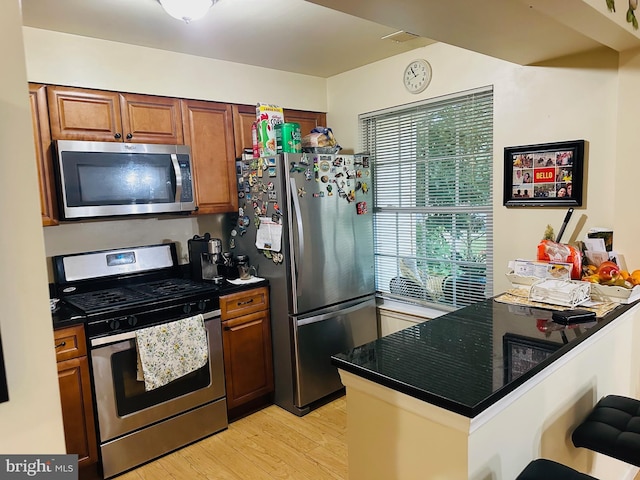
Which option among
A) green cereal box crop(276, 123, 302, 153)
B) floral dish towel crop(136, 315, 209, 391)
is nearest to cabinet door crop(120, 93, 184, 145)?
green cereal box crop(276, 123, 302, 153)

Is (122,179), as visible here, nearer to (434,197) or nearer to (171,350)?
(171,350)

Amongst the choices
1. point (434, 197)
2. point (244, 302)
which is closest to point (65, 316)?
point (244, 302)

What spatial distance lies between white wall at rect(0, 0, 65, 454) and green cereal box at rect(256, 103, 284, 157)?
84.2 inches

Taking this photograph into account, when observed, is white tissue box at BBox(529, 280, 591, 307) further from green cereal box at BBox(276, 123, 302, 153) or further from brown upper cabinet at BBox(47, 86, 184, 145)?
brown upper cabinet at BBox(47, 86, 184, 145)

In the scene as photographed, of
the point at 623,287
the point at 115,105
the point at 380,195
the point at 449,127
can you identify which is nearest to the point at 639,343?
the point at 623,287

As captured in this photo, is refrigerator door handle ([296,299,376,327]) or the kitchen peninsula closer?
the kitchen peninsula

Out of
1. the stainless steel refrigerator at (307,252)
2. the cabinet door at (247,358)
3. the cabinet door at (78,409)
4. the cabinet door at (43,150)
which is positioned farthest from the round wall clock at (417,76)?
the cabinet door at (78,409)

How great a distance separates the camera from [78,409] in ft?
7.55

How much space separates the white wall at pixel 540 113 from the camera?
7.29 ft

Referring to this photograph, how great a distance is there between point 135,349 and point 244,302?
0.75m

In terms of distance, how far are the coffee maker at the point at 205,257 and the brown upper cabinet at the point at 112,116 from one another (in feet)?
2.23

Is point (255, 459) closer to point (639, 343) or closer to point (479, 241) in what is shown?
point (479, 241)

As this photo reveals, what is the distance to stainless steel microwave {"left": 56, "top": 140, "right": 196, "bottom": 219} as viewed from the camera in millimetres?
2447

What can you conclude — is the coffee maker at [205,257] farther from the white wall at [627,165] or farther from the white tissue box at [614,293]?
the white wall at [627,165]
